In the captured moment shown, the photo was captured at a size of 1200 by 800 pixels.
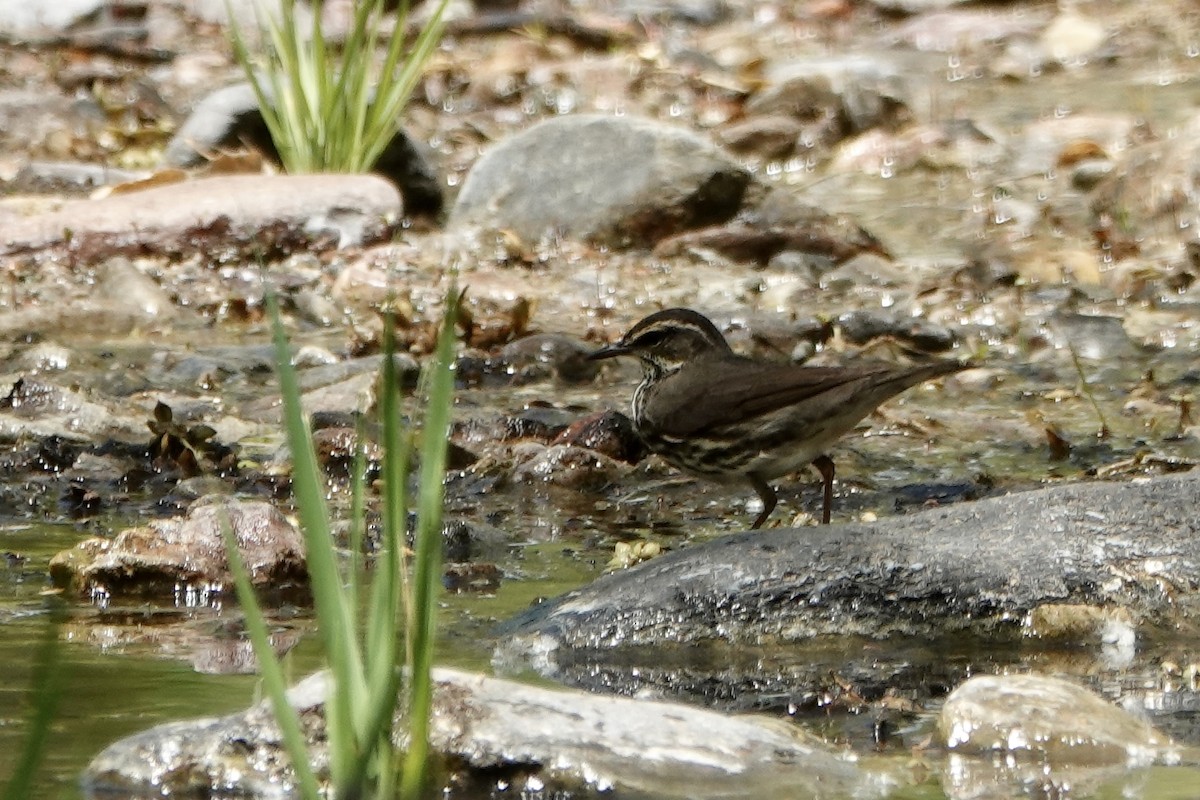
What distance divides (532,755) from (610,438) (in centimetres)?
385

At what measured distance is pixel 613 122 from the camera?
12117 mm

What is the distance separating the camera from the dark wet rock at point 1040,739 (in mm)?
4211

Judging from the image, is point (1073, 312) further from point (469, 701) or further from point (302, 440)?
point (302, 440)

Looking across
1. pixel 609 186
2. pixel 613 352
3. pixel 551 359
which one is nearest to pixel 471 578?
pixel 613 352

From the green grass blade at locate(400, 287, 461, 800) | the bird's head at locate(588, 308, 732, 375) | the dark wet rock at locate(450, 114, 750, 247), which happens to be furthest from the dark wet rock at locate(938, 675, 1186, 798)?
the dark wet rock at locate(450, 114, 750, 247)

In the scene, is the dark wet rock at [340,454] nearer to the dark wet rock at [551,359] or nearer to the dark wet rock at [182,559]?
the dark wet rock at [182,559]

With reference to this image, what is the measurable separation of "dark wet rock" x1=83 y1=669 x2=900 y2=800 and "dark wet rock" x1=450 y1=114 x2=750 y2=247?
7787 mm

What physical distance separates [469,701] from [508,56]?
13.8 meters

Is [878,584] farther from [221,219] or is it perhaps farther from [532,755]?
[221,219]

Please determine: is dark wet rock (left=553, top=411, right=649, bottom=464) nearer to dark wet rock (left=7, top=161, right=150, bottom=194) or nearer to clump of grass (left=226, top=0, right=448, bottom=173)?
clump of grass (left=226, top=0, right=448, bottom=173)

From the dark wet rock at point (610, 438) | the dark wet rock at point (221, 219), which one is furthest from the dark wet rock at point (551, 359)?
the dark wet rock at point (221, 219)

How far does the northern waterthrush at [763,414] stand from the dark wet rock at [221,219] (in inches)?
183

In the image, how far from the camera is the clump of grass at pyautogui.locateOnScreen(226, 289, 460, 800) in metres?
3.21

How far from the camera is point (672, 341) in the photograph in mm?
7523
